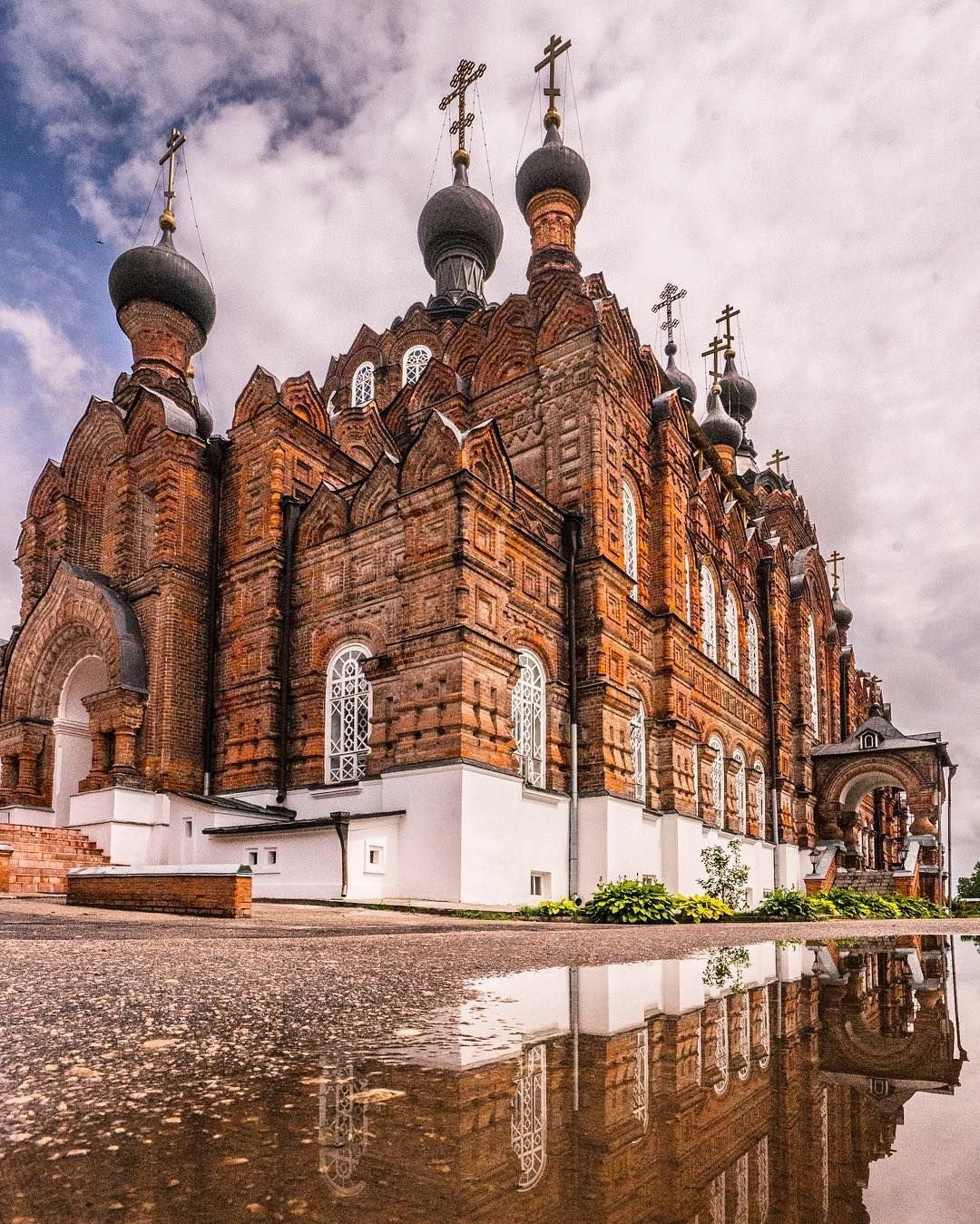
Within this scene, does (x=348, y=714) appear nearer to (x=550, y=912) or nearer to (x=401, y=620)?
(x=401, y=620)

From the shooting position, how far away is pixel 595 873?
16.2 meters

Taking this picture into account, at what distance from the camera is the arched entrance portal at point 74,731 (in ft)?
61.3

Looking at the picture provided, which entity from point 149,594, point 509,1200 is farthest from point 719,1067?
point 149,594

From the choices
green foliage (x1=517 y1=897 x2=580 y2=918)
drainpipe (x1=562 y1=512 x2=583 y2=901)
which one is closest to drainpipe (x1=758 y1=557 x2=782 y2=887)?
drainpipe (x1=562 y1=512 x2=583 y2=901)

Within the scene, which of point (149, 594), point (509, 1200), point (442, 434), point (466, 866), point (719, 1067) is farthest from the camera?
point (149, 594)

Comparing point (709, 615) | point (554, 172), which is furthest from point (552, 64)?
point (709, 615)

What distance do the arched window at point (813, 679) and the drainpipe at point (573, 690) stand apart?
53.1ft

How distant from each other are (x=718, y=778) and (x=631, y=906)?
12.8 metres

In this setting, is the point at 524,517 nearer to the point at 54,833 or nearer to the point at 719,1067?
the point at 54,833

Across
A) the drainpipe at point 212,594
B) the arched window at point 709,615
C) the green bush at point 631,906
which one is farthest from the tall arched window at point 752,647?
the green bush at point 631,906

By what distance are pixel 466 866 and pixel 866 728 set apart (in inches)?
801

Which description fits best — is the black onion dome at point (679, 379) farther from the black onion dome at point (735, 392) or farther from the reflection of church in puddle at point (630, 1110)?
the reflection of church in puddle at point (630, 1110)

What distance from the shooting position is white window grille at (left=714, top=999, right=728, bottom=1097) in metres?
2.23

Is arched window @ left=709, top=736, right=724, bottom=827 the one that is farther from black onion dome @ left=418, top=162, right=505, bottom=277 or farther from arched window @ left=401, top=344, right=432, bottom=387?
black onion dome @ left=418, top=162, right=505, bottom=277
